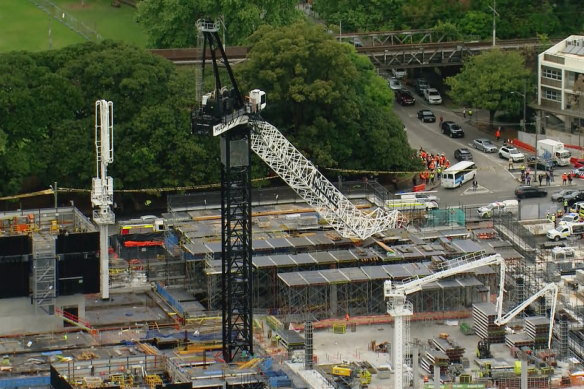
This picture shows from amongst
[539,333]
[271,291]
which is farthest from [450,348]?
[271,291]

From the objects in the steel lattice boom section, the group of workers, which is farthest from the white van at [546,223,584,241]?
the group of workers

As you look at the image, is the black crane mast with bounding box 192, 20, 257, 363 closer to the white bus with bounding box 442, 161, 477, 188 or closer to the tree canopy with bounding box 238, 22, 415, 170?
the tree canopy with bounding box 238, 22, 415, 170

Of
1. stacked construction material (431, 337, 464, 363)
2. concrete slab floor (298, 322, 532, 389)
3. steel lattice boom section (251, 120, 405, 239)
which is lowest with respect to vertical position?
concrete slab floor (298, 322, 532, 389)

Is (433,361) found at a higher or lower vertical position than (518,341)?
Answer: lower

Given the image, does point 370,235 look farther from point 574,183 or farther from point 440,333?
point 574,183

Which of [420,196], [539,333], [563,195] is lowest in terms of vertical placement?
[539,333]

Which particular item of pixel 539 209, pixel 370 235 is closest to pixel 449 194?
pixel 539 209

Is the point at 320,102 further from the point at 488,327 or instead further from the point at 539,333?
the point at 539,333

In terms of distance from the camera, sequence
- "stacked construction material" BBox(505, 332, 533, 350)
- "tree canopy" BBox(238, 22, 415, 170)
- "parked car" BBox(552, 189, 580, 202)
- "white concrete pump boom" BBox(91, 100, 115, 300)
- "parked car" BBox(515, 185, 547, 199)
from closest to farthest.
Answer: "stacked construction material" BBox(505, 332, 533, 350) → "white concrete pump boom" BBox(91, 100, 115, 300) → "parked car" BBox(552, 189, 580, 202) → "tree canopy" BBox(238, 22, 415, 170) → "parked car" BBox(515, 185, 547, 199)
